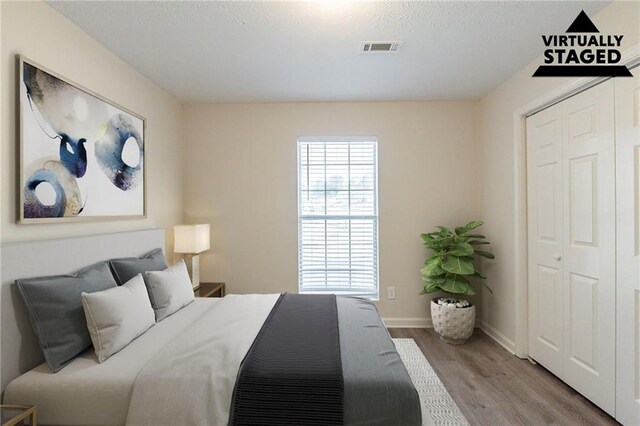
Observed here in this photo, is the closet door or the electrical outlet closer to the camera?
the closet door

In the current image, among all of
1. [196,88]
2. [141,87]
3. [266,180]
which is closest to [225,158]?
[266,180]

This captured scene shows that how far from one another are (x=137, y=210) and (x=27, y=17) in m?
1.47

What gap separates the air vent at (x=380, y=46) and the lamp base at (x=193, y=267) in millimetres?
2662

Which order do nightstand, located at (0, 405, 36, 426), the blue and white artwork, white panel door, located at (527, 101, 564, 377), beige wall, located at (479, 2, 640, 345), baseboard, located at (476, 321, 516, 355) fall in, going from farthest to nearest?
baseboard, located at (476, 321, 516, 355)
beige wall, located at (479, 2, 640, 345)
white panel door, located at (527, 101, 564, 377)
the blue and white artwork
nightstand, located at (0, 405, 36, 426)

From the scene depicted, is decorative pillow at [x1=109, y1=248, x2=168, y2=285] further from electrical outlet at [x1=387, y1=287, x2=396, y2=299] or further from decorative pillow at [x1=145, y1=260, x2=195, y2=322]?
electrical outlet at [x1=387, y1=287, x2=396, y2=299]

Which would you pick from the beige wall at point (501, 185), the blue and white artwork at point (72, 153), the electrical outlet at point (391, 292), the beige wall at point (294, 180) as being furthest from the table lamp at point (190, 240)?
the beige wall at point (501, 185)

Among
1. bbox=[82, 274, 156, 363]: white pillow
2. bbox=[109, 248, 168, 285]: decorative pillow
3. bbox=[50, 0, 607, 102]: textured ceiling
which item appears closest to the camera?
bbox=[82, 274, 156, 363]: white pillow

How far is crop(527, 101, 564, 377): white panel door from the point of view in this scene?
2.42 m

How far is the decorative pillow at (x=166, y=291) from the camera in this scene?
2219mm

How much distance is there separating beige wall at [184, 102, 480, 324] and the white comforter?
190cm

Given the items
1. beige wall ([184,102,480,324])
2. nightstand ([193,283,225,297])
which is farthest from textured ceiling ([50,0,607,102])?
nightstand ([193,283,225,297])

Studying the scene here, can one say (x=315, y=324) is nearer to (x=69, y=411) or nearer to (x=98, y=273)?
(x=69, y=411)

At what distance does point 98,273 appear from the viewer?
6.32 ft

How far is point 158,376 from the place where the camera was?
4.66 ft
